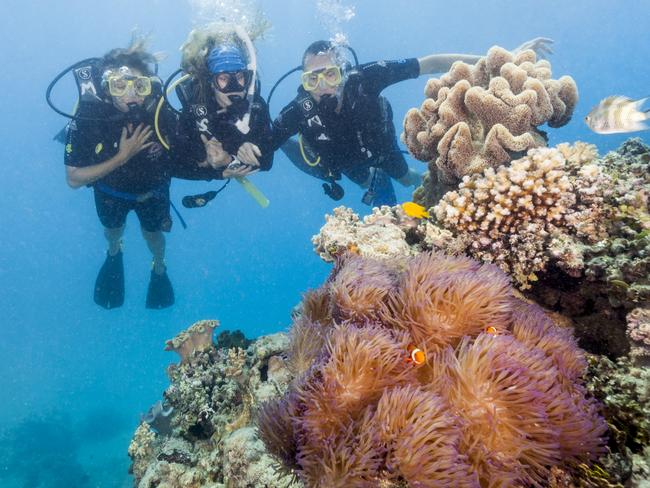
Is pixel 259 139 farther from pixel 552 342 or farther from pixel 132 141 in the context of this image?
pixel 552 342

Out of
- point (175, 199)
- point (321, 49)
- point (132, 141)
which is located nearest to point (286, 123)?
point (321, 49)

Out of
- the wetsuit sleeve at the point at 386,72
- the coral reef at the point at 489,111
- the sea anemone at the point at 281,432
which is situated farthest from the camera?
the wetsuit sleeve at the point at 386,72

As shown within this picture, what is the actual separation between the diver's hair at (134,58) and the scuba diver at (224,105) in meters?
1.01

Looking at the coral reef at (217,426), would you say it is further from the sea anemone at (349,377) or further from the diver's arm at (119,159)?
the diver's arm at (119,159)

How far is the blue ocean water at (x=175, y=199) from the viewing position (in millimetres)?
60156

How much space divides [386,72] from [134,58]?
186 inches

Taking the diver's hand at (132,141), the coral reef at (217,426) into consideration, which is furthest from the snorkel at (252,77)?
the coral reef at (217,426)

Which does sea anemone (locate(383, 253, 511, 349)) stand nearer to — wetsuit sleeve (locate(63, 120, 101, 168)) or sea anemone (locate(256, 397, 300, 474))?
sea anemone (locate(256, 397, 300, 474))

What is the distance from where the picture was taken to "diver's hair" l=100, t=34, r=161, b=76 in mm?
7191

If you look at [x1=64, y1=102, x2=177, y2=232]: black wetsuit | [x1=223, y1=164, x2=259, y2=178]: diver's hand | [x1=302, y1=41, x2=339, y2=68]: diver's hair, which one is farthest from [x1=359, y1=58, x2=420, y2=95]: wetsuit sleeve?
[x1=64, y1=102, x2=177, y2=232]: black wetsuit

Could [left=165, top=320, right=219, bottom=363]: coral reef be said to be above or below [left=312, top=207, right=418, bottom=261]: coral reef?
above

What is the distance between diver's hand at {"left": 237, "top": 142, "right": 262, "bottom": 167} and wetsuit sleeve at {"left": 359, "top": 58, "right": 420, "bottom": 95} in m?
2.38

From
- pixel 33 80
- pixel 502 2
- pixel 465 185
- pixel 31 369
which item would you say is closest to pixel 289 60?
pixel 502 2

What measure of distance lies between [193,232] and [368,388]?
11686 cm
